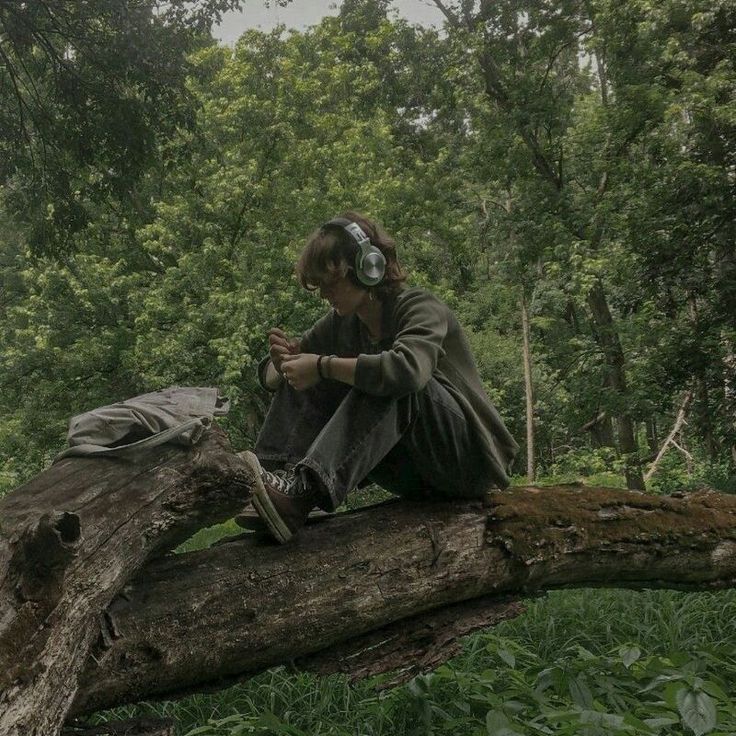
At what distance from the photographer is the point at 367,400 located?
2.17 metres

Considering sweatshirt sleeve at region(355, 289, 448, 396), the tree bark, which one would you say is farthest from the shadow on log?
the tree bark

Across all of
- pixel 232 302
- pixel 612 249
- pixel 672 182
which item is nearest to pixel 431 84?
pixel 232 302

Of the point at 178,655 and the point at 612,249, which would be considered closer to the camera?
the point at 178,655

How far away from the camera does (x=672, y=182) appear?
25.5ft

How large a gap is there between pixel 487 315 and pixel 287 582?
61.3ft

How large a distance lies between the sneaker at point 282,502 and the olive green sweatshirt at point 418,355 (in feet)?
1.17

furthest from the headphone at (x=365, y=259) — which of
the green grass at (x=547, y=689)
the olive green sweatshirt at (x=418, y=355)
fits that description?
the green grass at (x=547, y=689)

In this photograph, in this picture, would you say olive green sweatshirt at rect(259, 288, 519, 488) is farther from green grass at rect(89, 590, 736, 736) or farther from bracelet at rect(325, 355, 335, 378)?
green grass at rect(89, 590, 736, 736)

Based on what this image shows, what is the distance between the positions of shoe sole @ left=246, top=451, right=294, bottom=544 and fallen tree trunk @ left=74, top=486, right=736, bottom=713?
0.19ft

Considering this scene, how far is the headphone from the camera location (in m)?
2.35

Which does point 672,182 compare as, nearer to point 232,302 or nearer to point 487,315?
point 232,302

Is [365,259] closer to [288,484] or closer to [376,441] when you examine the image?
[376,441]

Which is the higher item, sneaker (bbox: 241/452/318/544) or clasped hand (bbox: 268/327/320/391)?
clasped hand (bbox: 268/327/320/391)

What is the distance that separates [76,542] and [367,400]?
92cm
